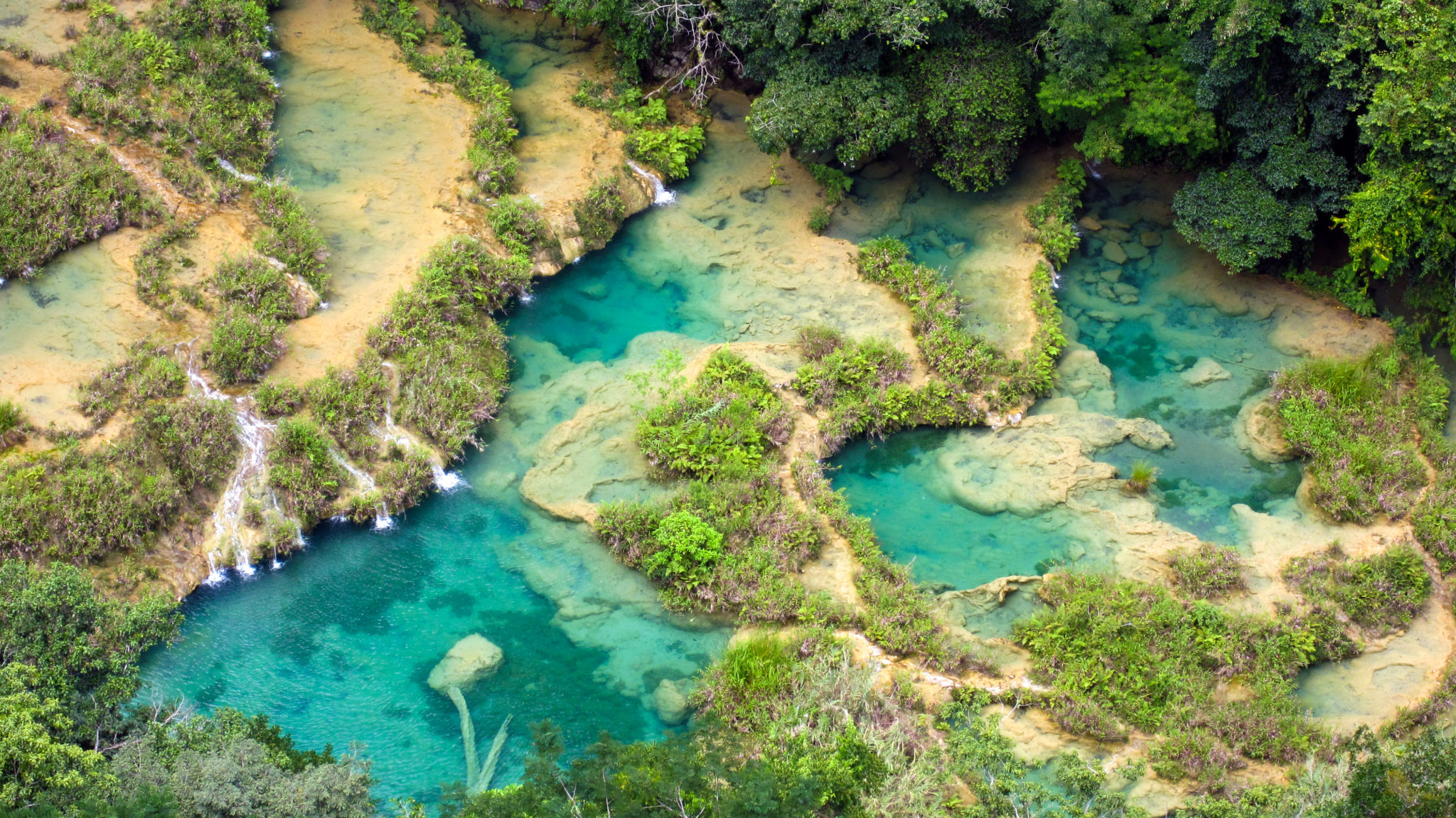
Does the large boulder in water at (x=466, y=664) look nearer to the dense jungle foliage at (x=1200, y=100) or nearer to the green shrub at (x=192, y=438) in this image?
the green shrub at (x=192, y=438)

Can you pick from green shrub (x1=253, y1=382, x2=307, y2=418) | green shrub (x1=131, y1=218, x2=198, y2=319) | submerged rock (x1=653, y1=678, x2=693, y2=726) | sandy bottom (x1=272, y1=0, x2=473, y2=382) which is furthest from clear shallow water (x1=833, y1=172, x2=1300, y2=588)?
green shrub (x1=131, y1=218, x2=198, y2=319)

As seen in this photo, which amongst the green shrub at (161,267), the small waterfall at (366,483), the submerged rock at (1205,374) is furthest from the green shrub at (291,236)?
the submerged rock at (1205,374)

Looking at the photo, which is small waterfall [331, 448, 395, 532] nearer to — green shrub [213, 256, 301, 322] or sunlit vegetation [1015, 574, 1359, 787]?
green shrub [213, 256, 301, 322]

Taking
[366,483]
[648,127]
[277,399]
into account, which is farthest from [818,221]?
[277,399]

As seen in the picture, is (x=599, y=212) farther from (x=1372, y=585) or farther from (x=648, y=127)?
(x=1372, y=585)

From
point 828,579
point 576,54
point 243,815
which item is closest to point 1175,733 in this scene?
point 828,579
